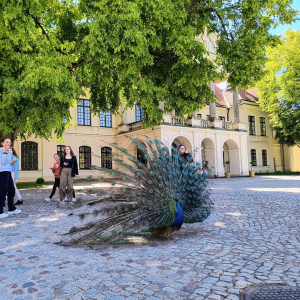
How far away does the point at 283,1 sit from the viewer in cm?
1116

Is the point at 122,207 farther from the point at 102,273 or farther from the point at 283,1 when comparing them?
the point at 283,1

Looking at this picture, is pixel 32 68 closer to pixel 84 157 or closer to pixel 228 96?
pixel 84 157

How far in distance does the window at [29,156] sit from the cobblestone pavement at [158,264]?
2031 cm

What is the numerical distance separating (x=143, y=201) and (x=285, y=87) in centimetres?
2936

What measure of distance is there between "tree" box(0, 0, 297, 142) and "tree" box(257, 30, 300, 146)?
18.7 meters

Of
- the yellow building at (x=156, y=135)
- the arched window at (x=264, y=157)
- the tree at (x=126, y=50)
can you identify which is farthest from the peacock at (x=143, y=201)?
the arched window at (x=264, y=157)

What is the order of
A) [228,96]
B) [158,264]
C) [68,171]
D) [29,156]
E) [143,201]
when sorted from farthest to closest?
[228,96], [29,156], [68,171], [143,201], [158,264]

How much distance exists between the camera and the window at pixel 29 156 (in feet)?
81.5

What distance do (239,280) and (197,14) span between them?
37.5 feet

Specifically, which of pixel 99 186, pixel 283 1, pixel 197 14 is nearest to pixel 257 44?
pixel 283 1

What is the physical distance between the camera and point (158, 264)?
3.68 meters

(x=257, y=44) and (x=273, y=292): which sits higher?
(x=257, y=44)

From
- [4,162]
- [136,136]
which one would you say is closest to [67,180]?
[4,162]

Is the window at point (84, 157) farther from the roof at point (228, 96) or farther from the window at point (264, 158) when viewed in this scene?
the window at point (264, 158)
